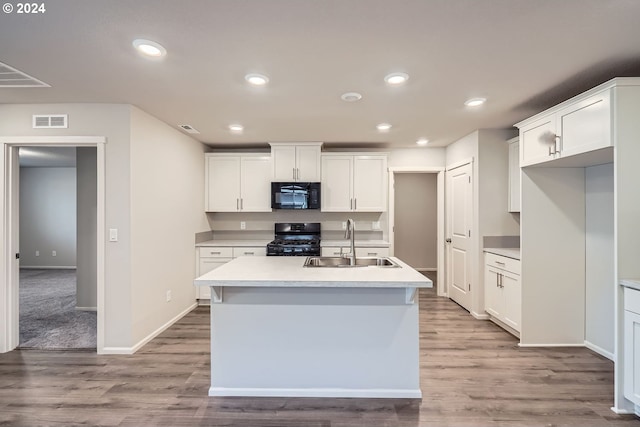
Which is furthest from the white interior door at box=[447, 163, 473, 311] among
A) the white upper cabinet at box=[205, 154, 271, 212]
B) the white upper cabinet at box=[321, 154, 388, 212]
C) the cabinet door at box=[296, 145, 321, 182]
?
the white upper cabinet at box=[205, 154, 271, 212]

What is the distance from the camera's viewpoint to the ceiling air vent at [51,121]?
305 cm

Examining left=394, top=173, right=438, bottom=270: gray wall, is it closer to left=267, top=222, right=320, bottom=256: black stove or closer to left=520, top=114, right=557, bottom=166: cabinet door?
left=267, top=222, right=320, bottom=256: black stove

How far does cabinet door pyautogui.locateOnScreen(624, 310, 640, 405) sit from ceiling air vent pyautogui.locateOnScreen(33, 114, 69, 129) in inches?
186

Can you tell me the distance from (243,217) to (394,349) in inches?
137

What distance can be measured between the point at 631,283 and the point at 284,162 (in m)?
3.83

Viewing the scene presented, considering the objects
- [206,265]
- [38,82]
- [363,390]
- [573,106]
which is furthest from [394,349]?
[38,82]

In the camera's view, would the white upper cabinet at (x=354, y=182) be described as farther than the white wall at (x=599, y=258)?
Yes

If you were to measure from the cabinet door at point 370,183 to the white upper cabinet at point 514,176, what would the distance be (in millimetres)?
1602

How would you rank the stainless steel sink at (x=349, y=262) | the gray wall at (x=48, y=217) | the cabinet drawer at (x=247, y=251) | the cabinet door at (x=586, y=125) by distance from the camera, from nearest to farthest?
1. the cabinet door at (x=586, y=125)
2. the stainless steel sink at (x=349, y=262)
3. the cabinet drawer at (x=247, y=251)
4. the gray wall at (x=48, y=217)

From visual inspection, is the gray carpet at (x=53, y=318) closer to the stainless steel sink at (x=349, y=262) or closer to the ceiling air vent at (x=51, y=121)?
the ceiling air vent at (x=51, y=121)

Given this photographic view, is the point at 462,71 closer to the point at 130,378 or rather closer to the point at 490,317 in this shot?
the point at 490,317

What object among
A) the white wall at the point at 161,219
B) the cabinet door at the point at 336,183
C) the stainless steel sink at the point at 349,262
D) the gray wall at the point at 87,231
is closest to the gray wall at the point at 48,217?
the gray wall at the point at 87,231

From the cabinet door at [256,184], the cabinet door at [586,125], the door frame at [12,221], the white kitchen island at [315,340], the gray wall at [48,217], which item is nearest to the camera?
the cabinet door at [586,125]

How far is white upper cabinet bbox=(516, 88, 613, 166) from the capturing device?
7.38ft
